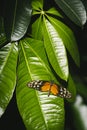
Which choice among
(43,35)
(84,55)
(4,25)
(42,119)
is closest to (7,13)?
(4,25)

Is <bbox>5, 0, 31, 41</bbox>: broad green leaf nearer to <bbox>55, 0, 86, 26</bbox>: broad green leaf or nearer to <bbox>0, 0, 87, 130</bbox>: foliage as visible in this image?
<bbox>0, 0, 87, 130</bbox>: foliage

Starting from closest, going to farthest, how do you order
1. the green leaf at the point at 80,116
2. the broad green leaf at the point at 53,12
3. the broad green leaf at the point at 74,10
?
1. the green leaf at the point at 80,116
2. the broad green leaf at the point at 74,10
3. the broad green leaf at the point at 53,12

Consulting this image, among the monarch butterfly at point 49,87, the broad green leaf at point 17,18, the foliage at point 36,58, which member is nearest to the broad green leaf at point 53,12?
the foliage at point 36,58

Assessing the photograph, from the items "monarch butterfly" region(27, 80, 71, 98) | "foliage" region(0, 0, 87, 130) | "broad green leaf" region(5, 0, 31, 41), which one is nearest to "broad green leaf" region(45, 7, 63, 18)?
"foliage" region(0, 0, 87, 130)

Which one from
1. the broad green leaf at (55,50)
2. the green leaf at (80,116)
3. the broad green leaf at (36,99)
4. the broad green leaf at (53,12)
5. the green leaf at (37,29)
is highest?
the broad green leaf at (53,12)

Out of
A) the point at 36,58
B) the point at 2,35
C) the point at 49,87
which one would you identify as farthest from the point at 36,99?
the point at 2,35

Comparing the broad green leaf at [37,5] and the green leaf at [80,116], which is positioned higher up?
the broad green leaf at [37,5]

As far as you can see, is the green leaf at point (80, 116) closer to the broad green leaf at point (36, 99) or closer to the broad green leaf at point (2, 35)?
the broad green leaf at point (36, 99)
